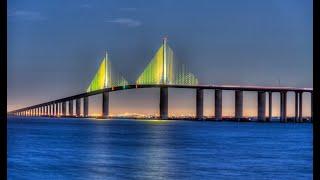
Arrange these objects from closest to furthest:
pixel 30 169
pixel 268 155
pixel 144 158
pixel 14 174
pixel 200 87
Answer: pixel 14 174 → pixel 30 169 → pixel 144 158 → pixel 268 155 → pixel 200 87

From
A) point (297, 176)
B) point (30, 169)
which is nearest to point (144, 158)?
point (30, 169)

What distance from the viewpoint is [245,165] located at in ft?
84.0

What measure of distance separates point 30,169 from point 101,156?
293 inches

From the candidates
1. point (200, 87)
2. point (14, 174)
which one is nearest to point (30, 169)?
point (14, 174)

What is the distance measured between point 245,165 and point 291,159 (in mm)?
4248

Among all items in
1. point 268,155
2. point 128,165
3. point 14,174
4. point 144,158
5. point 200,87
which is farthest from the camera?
point 200,87
